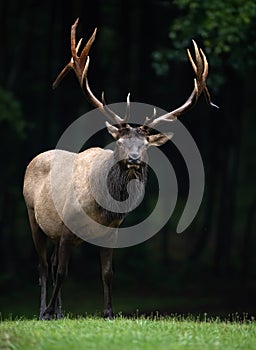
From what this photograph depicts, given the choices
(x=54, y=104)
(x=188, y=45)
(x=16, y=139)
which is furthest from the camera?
(x=54, y=104)

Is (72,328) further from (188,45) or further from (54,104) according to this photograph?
(54,104)

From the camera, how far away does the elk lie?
11.1 m

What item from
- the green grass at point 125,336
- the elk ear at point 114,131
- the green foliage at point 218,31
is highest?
the green foliage at point 218,31

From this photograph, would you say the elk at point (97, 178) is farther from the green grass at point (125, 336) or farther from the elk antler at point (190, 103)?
the green grass at point (125, 336)

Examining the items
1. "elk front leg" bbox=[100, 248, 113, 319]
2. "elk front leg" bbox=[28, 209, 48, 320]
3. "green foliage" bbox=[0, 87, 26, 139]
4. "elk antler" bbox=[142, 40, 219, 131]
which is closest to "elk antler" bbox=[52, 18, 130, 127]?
"elk antler" bbox=[142, 40, 219, 131]

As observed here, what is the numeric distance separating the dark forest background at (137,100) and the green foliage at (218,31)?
49mm

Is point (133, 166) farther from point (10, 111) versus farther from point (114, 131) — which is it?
point (10, 111)

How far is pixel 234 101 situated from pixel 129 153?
15335mm

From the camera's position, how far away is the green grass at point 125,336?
28.1 ft

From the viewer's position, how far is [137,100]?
2484 centimetres

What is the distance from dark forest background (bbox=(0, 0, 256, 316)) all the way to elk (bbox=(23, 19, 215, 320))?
7401mm

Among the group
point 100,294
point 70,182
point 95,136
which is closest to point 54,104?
point 95,136

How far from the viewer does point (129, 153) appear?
10.8 metres

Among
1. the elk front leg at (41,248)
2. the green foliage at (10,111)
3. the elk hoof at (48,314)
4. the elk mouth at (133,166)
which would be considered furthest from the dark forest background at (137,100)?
the elk mouth at (133,166)
